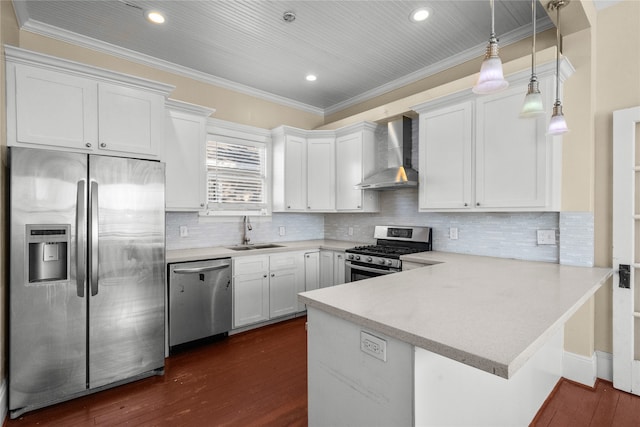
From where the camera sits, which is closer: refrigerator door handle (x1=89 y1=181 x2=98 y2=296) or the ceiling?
refrigerator door handle (x1=89 y1=181 x2=98 y2=296)

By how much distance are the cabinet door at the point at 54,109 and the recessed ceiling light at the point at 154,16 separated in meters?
0.74

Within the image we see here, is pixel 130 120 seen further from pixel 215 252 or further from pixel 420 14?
pixel 420 14

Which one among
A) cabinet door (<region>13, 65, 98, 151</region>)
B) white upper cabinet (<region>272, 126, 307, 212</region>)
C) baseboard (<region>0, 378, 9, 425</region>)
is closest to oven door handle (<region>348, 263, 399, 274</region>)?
white upper cabinet (<region>272, 126, 307, 212</region>)

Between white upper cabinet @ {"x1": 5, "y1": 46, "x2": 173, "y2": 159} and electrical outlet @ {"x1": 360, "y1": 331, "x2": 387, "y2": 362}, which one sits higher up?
A: white upper cabinet @ {"x1": 5, "y1": 46, "x2": 173, "y2": 159}

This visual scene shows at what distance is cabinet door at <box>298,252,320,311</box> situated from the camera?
3975 millimetres

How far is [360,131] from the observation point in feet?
13.1

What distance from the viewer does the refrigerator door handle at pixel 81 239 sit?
2230 mm

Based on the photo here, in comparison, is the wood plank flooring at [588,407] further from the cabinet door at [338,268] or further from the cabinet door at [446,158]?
the cabinet door at [338,268]

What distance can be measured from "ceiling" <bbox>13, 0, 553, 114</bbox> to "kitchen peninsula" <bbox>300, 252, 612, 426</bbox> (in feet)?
7.21

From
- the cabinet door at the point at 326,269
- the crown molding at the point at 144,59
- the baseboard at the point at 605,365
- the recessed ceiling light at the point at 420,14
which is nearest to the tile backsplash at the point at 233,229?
the cabinet door at the point at 326,269

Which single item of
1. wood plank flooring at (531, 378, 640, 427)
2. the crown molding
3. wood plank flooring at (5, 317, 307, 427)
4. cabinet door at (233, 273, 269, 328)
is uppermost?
the crown molding

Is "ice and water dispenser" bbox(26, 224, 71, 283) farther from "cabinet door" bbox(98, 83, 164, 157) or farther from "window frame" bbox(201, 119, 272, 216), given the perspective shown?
"window frame" bbox(201, 119, 272, 216)

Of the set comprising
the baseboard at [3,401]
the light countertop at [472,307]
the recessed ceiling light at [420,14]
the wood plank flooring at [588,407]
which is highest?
the recessed ceiling light at [420,14]

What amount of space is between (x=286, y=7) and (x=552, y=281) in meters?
2.73
